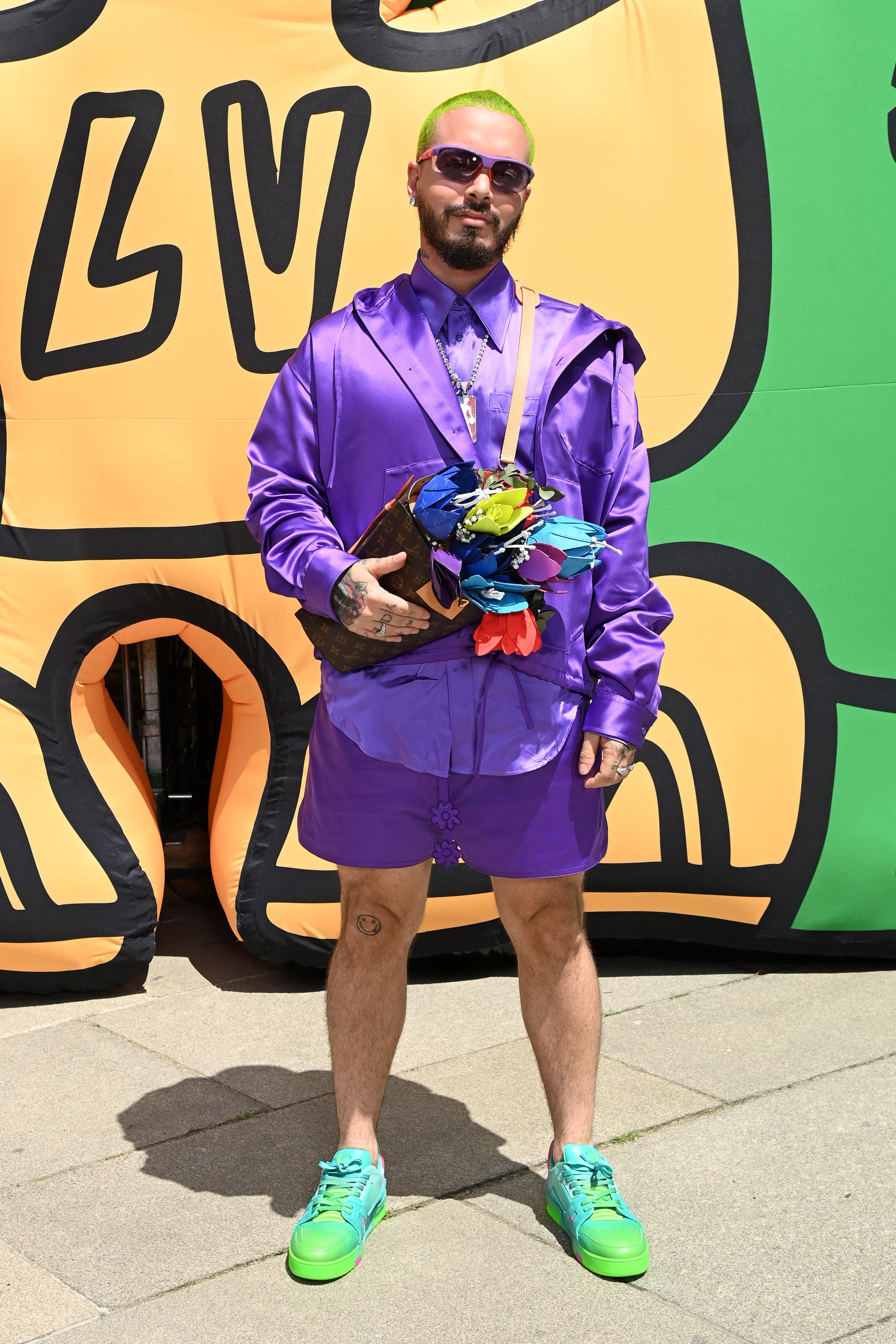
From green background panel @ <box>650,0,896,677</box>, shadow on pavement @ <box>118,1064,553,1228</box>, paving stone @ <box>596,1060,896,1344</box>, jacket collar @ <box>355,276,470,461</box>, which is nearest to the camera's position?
paving stone @ <box>596,1060,896,1344</box>

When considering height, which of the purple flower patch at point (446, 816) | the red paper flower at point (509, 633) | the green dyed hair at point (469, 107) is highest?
the green dyed hair at point (469, 107)

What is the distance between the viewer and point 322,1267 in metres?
2.09

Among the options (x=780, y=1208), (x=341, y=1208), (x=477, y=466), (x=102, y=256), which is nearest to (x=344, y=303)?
(x=102, y=256)

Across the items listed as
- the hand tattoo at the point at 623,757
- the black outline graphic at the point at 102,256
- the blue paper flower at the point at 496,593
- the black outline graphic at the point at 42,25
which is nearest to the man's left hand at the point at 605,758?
the hand tattoo at the point at 623,757

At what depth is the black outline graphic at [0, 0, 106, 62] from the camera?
317cm

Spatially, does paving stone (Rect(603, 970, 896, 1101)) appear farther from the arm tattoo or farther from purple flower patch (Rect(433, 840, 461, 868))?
the arm tattoo

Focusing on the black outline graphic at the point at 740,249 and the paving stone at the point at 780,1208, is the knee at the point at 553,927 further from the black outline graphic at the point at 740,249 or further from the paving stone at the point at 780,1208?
the black outline graphic at the point at 740,249

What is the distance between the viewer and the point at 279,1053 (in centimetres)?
301

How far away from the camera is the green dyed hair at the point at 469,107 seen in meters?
2.14

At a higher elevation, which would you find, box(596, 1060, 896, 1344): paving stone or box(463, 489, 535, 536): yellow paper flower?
box(463, 489, 535, 536): yellow paper flower

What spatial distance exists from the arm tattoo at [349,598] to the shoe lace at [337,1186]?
878mm

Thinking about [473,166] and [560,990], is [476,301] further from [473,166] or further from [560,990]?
[560,990]

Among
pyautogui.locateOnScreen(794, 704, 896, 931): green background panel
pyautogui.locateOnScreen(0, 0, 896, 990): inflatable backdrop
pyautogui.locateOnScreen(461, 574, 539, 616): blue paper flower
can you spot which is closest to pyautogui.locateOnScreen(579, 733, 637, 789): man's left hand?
pyautogui.locateOnScreen(461, 574, 539, 616): blue paper flower

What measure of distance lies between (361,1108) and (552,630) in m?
0.85
